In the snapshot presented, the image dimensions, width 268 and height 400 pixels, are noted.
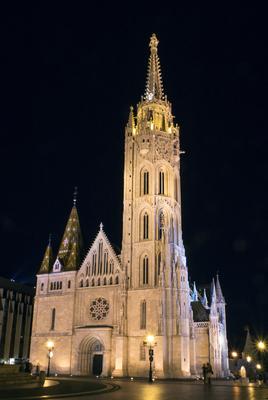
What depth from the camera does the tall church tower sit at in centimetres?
5316

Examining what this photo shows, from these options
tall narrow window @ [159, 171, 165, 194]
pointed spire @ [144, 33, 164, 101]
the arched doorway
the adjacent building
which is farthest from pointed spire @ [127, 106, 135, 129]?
the adjacent building

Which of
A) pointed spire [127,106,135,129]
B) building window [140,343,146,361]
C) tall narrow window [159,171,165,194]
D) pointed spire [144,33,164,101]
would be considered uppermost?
pointed spire [144,33,164,101]

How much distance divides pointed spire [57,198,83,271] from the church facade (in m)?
0.16

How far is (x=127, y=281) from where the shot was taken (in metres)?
56.9

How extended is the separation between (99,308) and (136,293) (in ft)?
18.8

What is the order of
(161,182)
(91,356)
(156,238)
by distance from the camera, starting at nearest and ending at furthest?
(91,356), (156,238), (161,182)

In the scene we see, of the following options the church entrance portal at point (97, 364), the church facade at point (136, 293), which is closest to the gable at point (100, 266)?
the church facade at point (136, 293)

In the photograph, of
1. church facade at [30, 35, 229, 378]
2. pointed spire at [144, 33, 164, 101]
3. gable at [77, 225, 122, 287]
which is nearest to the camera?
church facade at [30, 35, 229, 378]

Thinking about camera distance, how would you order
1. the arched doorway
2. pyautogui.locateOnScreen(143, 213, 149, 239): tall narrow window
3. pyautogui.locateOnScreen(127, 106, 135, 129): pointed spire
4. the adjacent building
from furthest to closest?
the adjacent building, pyautogui.locateOnScreen(127, 106, 135, 129): pointed spire, pyautogui.locateOnScreen(143, 213, 149, 239): tall narrow window, the arched doorway

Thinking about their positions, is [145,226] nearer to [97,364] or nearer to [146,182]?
[146,182]

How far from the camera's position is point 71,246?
65.0m

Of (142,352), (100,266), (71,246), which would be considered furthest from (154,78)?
(142,352)

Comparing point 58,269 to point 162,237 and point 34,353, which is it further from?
point 162,237

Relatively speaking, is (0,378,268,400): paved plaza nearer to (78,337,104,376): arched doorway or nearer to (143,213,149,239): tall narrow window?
(78,337,104,376): arched doorway
